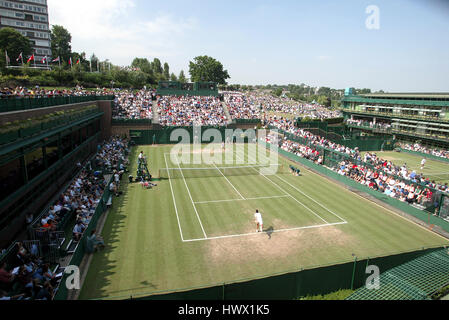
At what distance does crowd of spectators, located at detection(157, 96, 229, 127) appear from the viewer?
50.5m

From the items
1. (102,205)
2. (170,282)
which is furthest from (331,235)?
(102,205)

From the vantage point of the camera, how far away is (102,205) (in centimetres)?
1970

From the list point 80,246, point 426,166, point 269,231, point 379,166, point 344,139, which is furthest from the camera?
point 344,139

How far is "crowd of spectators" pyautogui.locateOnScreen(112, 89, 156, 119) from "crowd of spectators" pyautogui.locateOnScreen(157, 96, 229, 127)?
2.13 m

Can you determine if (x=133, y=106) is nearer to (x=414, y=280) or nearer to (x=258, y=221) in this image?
(x=258, y=221)

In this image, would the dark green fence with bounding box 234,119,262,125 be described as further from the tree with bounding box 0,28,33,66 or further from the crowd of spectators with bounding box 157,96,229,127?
the tree with bounding box 0,28,33,66

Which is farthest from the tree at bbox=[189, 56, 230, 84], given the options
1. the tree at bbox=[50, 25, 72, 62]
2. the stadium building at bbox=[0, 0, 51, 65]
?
the stadium building at bbox=[0, 0, 51, 65]

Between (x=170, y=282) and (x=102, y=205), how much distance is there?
368 inches

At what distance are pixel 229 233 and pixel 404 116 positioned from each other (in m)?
53.3

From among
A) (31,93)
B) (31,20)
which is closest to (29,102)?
(31,93)

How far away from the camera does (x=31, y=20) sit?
82.0 m
